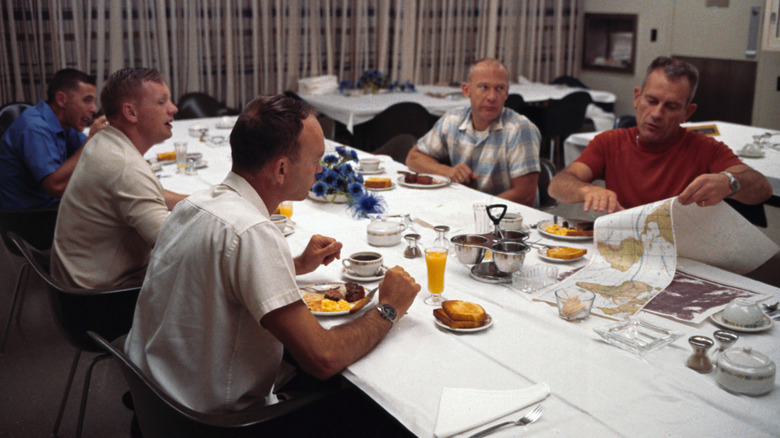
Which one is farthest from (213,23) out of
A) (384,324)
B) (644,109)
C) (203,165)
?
(384,324)

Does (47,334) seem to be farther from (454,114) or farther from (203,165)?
(454,114)

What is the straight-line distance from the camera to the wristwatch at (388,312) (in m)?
1.56

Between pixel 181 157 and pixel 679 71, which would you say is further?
pixel 181 157

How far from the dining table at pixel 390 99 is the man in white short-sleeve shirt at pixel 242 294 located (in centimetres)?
383

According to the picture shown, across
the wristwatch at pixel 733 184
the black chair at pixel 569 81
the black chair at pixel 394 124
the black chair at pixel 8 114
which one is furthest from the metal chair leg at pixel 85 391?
the black chair at pixel 569 81

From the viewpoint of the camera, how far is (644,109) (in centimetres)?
251

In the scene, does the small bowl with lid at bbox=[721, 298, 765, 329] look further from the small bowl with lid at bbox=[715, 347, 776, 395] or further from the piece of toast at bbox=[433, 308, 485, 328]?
the piece of toast at bbox=[433, 308, 485, 328]

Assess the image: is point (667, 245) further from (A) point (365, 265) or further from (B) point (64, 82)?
(B) point (64, 82)

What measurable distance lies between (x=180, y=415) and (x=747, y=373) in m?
1.08

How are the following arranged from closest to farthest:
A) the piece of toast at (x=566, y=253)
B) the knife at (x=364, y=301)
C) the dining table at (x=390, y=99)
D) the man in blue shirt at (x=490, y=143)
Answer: the knife at (x=364, y=301) < the piece of toast at (x=566, y=253) < the man in blue shirt at (x=490, y=143) < the dining table at (x=390, y=99)

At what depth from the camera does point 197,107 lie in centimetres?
565

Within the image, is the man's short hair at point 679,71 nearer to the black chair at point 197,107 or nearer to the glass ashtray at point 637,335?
the glass ashtray at point 637,335

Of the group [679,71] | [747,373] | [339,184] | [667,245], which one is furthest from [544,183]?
[747,373]

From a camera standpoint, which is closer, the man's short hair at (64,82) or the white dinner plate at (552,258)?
the white dinner plate at (552,258)
